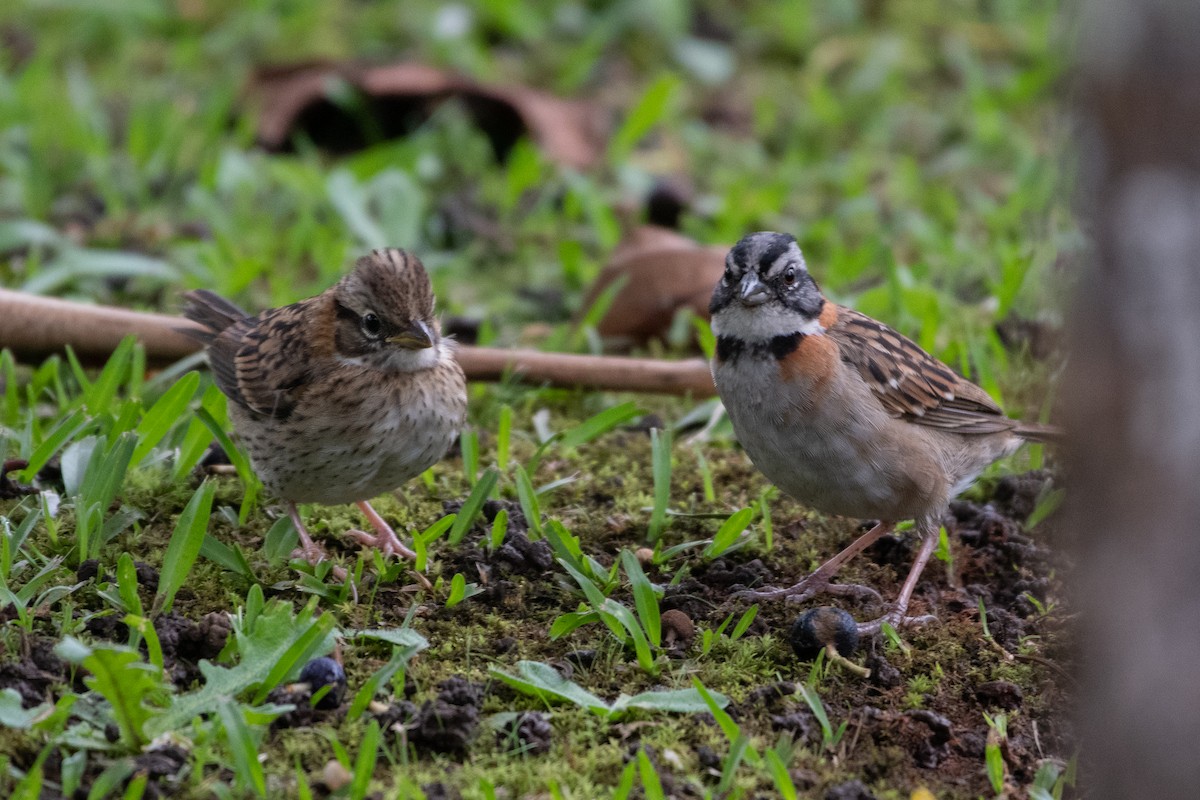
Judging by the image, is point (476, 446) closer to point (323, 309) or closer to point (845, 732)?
point (323, 309)

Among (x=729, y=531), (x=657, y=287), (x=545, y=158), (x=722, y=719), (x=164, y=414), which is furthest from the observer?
(x=545, y=158)

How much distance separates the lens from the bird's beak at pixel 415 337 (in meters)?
4.69

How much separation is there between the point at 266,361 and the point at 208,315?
2.18 feet

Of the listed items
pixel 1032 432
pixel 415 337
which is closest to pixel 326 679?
pixel 415 337

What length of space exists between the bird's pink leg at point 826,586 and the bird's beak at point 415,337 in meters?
1.37

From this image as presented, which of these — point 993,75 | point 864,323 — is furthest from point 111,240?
point 993,75

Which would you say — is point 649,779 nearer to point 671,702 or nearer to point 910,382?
point 671,702

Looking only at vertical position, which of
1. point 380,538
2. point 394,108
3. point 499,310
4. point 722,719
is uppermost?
point 394,108

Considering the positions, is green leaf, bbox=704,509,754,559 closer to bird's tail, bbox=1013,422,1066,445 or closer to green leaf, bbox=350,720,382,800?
bird's tail, bbox=1013,422,1066,445

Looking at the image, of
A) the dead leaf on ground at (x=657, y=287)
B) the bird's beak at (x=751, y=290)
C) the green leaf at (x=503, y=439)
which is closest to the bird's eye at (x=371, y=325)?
the green leaf at (x=503, y=439)

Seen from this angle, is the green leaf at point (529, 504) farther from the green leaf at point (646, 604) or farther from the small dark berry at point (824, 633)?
the small dark berry at point (824, 633)

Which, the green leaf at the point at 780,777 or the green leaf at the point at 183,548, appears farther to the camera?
the green leaf at the point at 183,548

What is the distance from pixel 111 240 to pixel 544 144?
2.64m

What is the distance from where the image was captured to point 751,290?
15.4ft
